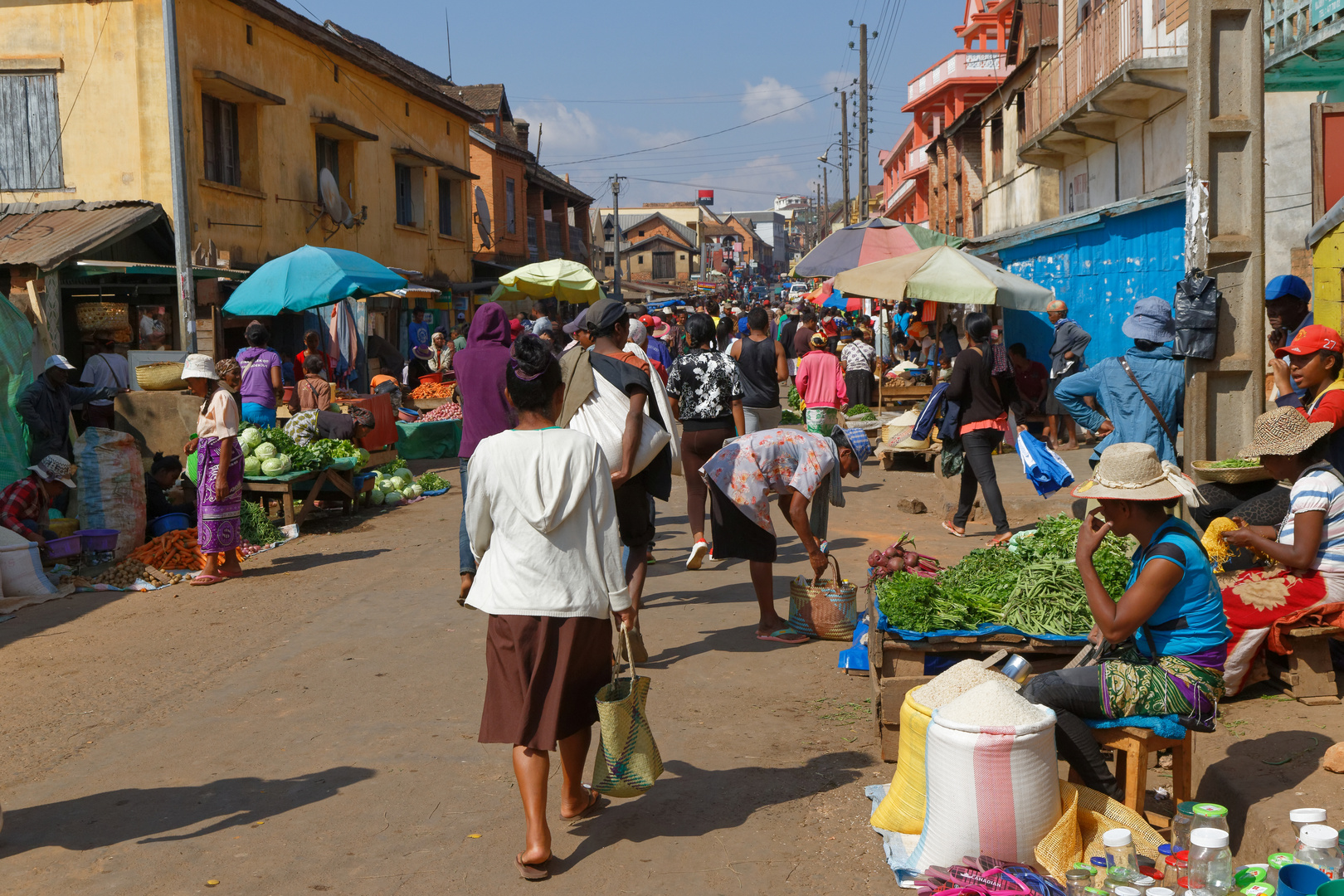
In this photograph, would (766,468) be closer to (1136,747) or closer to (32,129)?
(1136,747)

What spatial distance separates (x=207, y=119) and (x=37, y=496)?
9406 millimetres

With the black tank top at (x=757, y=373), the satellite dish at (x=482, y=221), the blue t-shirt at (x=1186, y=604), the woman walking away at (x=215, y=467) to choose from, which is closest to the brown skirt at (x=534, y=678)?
the blue t-shirt at (x=1186, y=604)

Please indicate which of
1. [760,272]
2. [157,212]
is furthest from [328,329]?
[760,272]

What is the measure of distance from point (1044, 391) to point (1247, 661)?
11.0 meters

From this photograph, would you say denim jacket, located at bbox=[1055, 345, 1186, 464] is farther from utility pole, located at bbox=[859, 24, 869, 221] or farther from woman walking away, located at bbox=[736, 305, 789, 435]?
utility pole, located at bbox=[859, 24, 869, 221]

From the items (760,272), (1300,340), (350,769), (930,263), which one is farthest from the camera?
(760,272)

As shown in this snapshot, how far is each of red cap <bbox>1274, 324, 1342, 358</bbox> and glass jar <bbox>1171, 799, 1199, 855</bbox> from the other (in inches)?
119

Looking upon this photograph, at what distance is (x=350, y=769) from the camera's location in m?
4.88

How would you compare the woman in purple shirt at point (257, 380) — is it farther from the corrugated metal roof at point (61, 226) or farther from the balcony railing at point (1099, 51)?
the balcony railing at point (1099, 51)

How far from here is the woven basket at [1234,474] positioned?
238 inches

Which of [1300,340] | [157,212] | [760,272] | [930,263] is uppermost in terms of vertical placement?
[760,272]

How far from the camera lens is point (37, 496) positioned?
903 centimetres

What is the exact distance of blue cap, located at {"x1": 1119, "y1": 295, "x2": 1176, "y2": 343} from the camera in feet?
24.8

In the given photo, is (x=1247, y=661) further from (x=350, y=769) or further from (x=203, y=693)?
(x=203, y=693)
